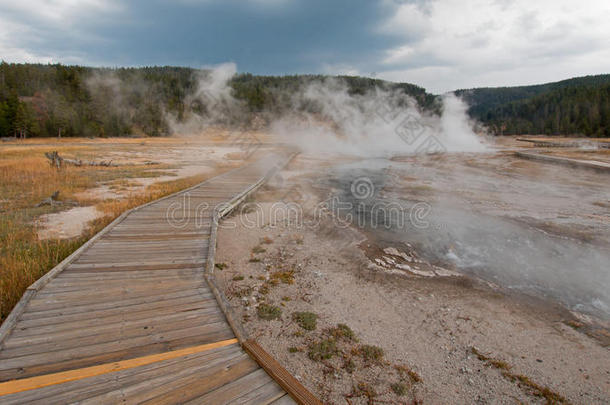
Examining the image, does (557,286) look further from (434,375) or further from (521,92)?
(521,92)

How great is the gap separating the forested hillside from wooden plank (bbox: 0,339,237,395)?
5227 cm

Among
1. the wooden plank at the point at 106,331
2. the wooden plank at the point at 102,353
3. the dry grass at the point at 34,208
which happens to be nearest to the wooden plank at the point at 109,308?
the wooden plank at the point at 106,331

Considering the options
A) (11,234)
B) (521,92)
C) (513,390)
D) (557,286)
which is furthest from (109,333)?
(521,92)

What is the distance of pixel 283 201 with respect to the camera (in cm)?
1128

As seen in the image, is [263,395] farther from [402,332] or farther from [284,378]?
[402,332]

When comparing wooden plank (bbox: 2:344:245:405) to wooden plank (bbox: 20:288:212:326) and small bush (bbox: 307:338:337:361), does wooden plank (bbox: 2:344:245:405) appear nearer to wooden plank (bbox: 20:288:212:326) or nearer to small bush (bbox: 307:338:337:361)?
wooden plank (bbox: 20:288:212:326)

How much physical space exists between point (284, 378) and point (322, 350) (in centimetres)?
135

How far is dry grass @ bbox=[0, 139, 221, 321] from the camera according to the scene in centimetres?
435

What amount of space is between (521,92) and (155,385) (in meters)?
182

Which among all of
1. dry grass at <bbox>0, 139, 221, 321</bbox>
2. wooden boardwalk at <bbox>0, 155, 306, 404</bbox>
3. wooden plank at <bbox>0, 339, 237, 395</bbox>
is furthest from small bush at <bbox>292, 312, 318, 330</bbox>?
dry grass at <bbox>0, 139, 221, 321</bbox>

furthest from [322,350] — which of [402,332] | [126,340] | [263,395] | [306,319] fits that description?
[126,340]

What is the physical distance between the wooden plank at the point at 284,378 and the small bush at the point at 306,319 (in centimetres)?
146

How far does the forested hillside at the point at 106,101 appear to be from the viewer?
144ft

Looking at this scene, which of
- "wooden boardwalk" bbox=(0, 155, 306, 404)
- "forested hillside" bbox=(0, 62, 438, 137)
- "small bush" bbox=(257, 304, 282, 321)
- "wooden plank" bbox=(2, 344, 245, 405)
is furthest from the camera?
"forested hillside" bbox=(0, 62, 438, 137)
